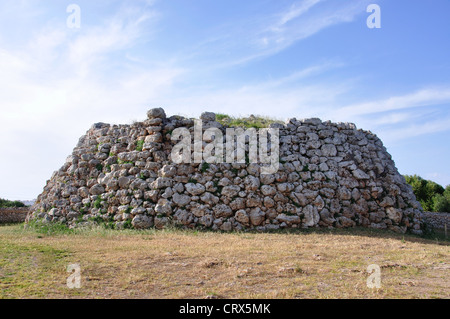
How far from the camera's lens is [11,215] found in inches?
659

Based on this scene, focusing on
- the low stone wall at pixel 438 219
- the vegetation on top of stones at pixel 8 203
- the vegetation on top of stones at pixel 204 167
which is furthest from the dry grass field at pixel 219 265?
the vegetation on top of stones at pixel 8 203

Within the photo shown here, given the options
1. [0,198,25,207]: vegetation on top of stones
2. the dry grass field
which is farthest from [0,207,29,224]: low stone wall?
the dry grass field

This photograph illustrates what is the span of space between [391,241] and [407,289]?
15.5 feet

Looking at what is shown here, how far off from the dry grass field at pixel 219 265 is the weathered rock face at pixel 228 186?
36.6 inches

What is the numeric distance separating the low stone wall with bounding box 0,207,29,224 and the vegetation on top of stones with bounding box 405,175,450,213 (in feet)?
71.7

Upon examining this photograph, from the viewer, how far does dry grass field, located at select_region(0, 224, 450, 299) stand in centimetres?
495

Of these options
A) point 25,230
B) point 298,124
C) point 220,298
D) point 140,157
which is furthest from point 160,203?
point 220,298

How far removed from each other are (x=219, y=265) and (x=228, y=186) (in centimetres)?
460

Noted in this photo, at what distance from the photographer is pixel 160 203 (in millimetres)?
10602

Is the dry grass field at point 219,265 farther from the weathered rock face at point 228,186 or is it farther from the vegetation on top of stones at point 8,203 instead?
the vegetation on top of stones at point 8,203

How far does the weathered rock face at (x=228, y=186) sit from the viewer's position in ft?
34.9

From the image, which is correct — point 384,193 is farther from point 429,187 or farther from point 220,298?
point 429,187

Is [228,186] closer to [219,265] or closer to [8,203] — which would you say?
[219,265]

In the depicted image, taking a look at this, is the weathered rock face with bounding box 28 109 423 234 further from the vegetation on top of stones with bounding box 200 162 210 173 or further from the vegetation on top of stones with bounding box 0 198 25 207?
the vegetation on top of stones with bounding box 0 198 25 207
